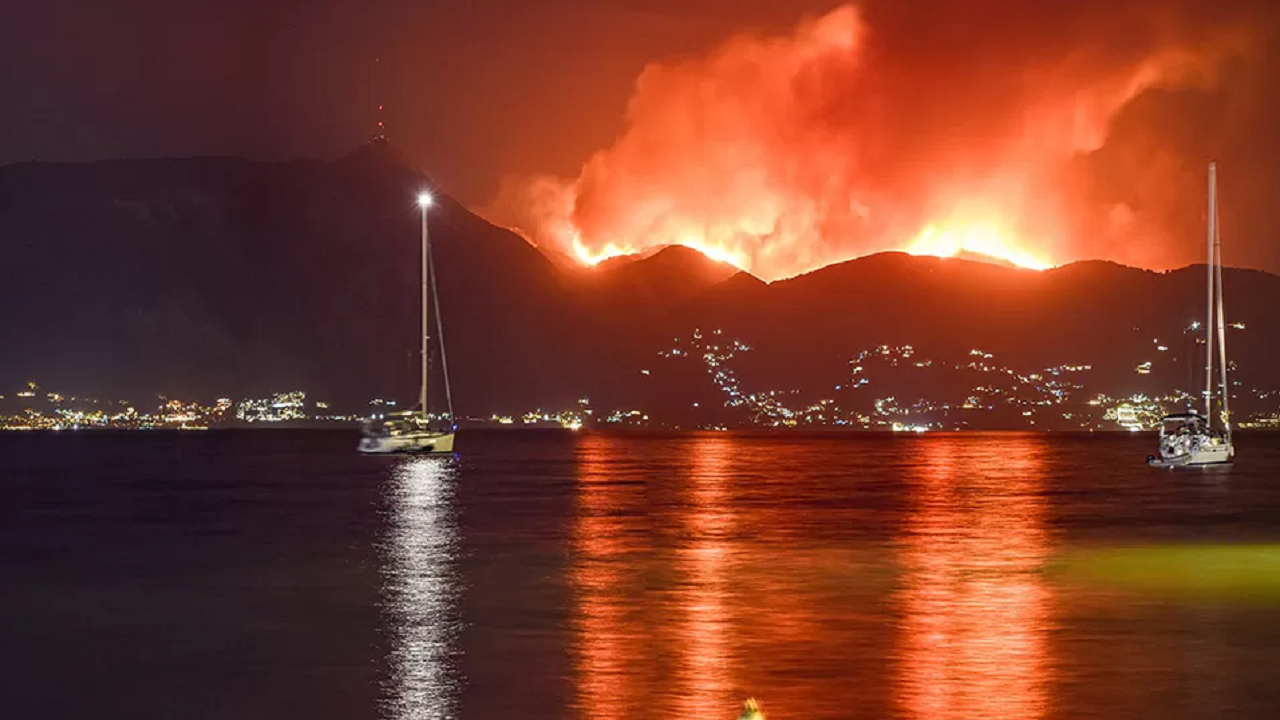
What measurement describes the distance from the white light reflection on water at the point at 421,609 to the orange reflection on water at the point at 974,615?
694 centimetres

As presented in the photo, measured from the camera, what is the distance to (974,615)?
110ft

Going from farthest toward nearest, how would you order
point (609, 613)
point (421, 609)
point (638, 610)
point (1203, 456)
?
1. point (1203, 456)
2. point (421, 609)
3. point (638, 610)
4. point (609, 613)

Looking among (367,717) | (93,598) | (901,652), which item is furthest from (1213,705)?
(93,598)

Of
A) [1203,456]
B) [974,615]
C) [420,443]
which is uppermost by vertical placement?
[420,443]

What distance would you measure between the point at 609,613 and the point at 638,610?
2.50 feet

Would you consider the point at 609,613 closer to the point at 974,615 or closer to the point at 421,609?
the point at 421,609

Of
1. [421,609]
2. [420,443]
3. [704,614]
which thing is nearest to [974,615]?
[704,614]

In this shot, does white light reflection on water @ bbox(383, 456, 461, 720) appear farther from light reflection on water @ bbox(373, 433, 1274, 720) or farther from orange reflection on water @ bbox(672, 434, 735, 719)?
orange reflection on water @ bbox(672, 434, 735, 719)

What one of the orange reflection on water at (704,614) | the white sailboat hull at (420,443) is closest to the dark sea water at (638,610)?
the orange reflection on water at (704,614)

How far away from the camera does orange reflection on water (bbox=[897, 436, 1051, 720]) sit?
2380cm

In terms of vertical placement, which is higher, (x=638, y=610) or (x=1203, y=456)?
(x=1203, y=456)

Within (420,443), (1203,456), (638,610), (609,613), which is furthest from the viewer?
(420,443)

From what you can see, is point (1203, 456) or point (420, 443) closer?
point (1203, 456)

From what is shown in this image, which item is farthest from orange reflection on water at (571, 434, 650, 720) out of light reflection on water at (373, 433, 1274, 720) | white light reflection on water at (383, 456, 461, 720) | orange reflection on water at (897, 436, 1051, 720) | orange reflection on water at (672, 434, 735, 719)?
orange reflection on water at (897, 436, 1051, 720)
